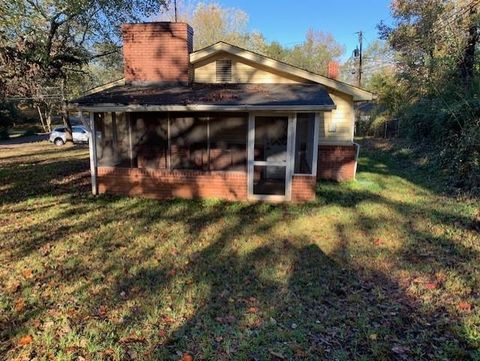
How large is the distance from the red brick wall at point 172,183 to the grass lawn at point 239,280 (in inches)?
17.1

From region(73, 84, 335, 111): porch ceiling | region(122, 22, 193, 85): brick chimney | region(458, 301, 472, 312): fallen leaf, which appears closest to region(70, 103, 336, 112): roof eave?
region(73, 84, 335, 111): porch ceiling

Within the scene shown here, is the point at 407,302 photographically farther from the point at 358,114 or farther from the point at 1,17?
the point at 358,114

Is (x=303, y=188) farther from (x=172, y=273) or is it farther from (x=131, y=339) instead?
(x=131, y=339)

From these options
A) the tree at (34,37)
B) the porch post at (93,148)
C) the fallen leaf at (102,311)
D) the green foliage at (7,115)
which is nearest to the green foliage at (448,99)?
the fallen leaf at (102,311)

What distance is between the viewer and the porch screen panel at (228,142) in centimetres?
922

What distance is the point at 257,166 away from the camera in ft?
30.5

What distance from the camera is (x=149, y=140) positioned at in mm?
9641

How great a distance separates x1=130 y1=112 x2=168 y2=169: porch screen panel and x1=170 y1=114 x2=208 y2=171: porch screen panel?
222 mm

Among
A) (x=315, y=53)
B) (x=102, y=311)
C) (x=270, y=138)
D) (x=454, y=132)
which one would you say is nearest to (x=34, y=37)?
(x=270, y=138)

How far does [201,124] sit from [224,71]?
106 inches

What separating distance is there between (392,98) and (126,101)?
21.8 metres

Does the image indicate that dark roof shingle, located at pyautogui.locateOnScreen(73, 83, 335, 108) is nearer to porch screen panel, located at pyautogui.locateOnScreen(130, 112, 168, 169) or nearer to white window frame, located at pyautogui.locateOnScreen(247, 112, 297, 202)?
white window frame, located at pyautogui.locateOnScreen(247, 112, 297, 202)

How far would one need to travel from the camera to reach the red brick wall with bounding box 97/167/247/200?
9055 mm

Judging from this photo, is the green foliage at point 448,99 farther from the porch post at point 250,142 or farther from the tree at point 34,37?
the tree at point 34,37
